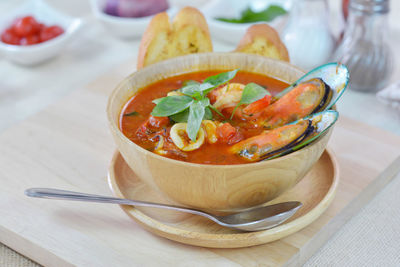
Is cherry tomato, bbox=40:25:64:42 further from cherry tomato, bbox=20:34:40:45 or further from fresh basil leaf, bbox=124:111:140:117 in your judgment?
fresh basil leaf, bbox=124:111:140:117

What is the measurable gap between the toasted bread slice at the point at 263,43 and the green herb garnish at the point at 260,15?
3.30 feet

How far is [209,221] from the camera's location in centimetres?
157

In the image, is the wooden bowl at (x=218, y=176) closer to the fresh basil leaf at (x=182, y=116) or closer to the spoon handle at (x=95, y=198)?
the spoon handle at (x=95, y=198)

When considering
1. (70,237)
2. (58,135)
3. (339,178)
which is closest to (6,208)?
(70,237)

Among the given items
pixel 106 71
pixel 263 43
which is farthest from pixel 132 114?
pixel 106 71

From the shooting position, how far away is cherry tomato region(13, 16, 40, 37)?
2.77 metres

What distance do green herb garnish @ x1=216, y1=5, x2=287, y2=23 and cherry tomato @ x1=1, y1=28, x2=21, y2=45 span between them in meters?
1.16

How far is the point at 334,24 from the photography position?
3188mm

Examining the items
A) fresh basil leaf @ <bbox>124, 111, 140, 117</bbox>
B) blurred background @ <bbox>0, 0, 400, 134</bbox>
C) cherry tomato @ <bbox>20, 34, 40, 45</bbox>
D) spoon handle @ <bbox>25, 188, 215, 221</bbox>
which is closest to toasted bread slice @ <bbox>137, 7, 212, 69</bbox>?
fresh basil leaf @ <bbox>124, 111, 140, 117</bbox>

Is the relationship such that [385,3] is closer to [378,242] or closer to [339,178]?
[339,178]

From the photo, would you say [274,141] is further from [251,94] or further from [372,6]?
[372,6]

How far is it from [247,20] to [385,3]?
2.80 ft

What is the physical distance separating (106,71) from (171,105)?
1.27m

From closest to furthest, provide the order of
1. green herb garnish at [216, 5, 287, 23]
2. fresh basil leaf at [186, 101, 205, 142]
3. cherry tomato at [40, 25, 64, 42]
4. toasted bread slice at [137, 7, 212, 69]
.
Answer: fresh basil leaf at [186, 101, 205, 142] → toasted bread slice at [137, 7, 212, 69] → cherry tomato at [40, 25, 64, 42] → green herb garnish at [216, 5, 287, 23]
